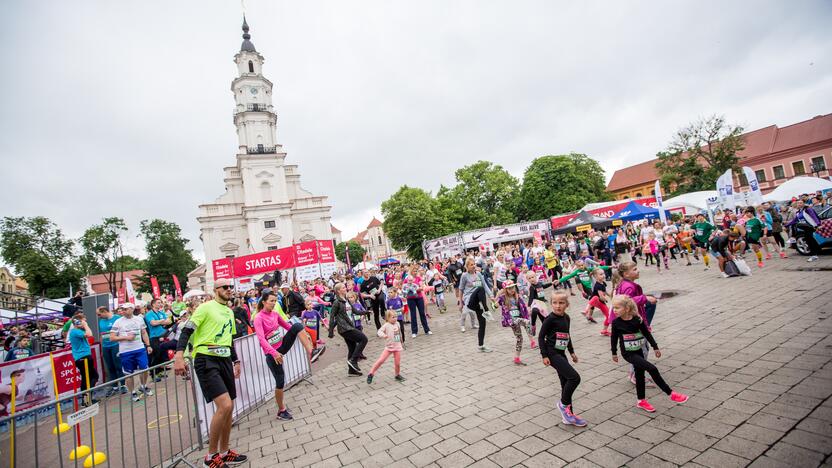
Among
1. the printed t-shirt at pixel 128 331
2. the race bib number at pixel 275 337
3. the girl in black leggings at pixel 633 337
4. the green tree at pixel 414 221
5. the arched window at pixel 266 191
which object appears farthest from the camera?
the green tree at pixel 414 221

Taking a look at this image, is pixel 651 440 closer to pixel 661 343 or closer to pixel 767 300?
pixel 661 343

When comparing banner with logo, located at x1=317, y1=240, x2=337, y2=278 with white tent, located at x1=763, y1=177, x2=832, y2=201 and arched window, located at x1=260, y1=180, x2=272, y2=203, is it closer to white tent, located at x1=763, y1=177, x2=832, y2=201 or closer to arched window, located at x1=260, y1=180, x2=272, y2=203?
white tent, located at x1=763, y1=177, x2=832, y2=201

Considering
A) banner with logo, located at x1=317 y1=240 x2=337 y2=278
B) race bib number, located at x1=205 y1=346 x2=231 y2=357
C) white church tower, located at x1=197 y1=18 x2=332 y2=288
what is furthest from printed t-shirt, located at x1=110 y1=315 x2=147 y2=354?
white church tower, located at x1=197 y1=18 x2=332 y2=288

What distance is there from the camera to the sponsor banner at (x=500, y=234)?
2452 centimetres

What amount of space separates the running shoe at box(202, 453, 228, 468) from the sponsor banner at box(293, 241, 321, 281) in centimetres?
1445

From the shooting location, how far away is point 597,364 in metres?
5.32

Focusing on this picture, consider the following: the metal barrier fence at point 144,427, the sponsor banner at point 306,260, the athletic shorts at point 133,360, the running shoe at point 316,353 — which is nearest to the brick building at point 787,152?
the sponsor banner at point 306,260

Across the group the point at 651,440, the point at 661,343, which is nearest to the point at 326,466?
the point at 651,440

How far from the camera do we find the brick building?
45375 mm

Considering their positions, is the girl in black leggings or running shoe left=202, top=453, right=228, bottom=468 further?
the girl in black leggings

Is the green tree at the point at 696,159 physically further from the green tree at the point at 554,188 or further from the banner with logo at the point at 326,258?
the banner with logo at the point at 326,258

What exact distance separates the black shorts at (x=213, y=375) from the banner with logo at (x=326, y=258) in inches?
552

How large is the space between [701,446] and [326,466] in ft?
11.5

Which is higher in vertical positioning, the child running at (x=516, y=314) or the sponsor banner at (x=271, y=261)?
the sponsor banner at (x=271, y=261)
